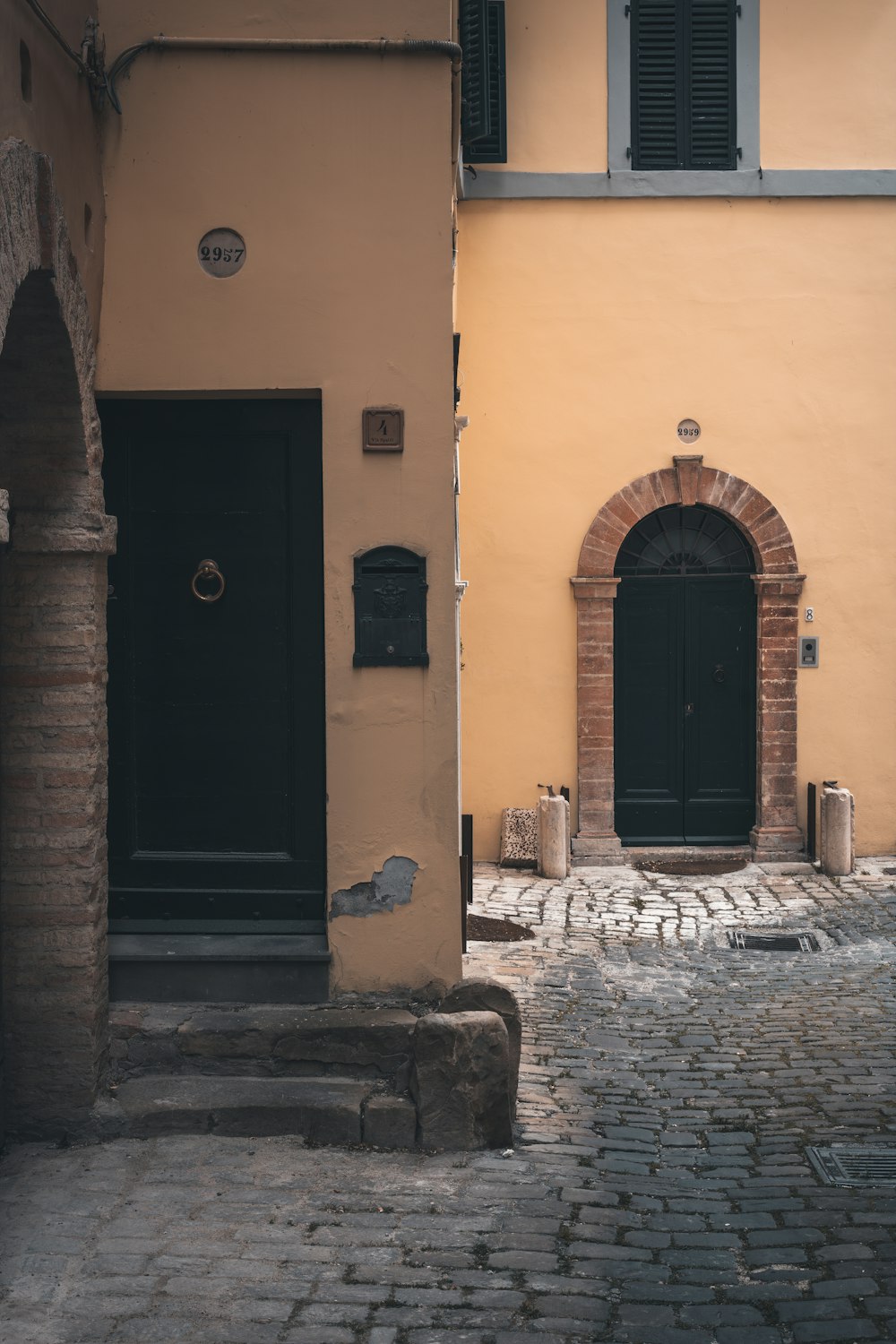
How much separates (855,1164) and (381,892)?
2.15 meters

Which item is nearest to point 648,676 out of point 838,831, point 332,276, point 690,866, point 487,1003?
point 690,866

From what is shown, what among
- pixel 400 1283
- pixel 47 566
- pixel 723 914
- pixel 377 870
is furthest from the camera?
pixel 723 914

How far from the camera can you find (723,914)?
10.4 metres

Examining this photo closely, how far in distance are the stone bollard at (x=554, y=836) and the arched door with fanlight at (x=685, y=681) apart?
3.06ft

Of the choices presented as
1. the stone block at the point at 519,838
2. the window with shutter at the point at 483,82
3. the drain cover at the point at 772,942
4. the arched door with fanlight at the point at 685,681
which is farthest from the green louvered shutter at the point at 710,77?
the drain cover at the point at 772,942

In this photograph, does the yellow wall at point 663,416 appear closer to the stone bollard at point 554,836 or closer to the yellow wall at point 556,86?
the yellow wall at point 556,86

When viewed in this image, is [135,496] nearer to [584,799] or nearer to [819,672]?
[584,799]

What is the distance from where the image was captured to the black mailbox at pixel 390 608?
19.9 feet

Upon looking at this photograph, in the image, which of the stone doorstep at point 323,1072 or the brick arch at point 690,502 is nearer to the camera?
the stone doorstep at point 323,1072

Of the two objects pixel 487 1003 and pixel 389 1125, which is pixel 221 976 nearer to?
pixel 389 1125

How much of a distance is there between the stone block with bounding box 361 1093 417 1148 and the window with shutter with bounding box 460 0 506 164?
7.74 m

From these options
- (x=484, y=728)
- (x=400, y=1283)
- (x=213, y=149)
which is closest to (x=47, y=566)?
(x=213, y=149)

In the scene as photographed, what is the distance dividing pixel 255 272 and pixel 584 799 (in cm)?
721

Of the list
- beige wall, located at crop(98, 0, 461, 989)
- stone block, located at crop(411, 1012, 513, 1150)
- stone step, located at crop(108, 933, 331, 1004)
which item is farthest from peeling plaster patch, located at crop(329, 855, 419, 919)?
stone block, located at crop(411, 1012, 513, 1150)
